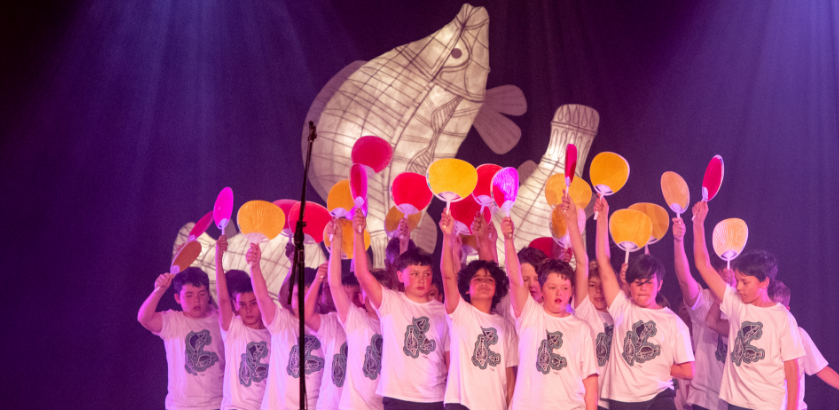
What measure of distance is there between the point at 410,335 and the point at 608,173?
1331 millimetres

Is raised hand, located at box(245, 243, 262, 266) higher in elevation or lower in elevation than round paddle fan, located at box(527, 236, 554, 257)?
lower

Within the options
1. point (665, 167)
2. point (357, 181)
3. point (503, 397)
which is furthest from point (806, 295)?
point (357, 181)

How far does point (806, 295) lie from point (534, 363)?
2.53 meters

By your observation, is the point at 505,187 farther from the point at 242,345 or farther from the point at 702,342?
the point at 242,345

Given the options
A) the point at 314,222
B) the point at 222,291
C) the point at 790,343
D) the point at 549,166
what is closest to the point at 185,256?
the point at 222,291

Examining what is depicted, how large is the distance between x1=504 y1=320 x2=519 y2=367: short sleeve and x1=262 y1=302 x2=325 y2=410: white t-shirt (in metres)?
1.04

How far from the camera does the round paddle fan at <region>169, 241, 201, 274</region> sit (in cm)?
354

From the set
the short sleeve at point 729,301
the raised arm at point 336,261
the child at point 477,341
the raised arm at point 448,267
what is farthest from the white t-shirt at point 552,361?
the raised arm at point 336,261

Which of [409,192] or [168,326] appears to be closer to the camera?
[409,192]

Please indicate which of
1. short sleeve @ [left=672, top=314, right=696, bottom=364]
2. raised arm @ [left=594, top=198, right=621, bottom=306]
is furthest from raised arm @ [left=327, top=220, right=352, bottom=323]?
short sleeve @ [left=672, top=314, right=696, bottom=364]

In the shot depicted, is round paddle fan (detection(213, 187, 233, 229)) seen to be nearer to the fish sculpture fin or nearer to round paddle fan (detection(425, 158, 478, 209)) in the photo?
round paddle fan (detection(425, 158, 478, 209))

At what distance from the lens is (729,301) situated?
324 cm

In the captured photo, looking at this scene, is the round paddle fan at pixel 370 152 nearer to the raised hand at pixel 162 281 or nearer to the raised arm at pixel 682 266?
the raised hand at pixel 162 281

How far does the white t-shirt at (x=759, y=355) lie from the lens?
311 centimetres
